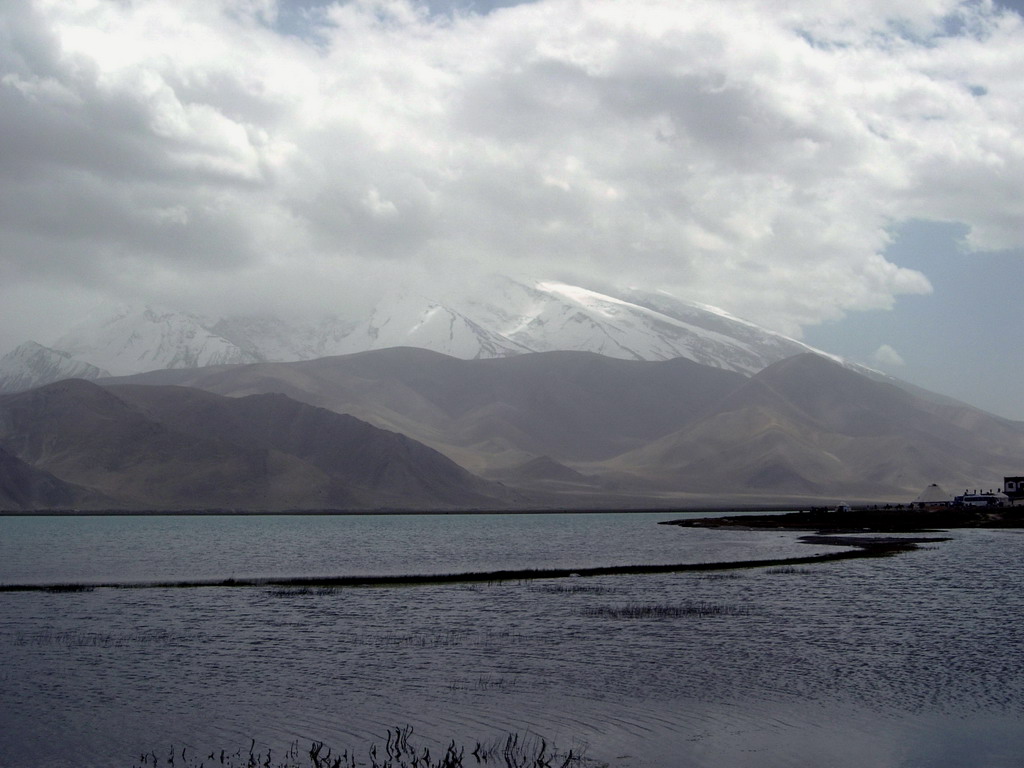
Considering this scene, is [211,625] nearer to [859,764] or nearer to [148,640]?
[148,640]

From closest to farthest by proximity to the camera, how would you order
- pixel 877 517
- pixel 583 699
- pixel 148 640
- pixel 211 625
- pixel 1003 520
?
pixel 583 699
pixel 148 640
pixel 211 625
pixel 1003 520
pixel 877 517

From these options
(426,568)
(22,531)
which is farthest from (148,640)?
(22,531)

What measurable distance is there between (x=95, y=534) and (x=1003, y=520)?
11591 centimetres

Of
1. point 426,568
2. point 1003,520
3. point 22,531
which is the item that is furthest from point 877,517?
point 22,531

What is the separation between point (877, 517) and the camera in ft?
513

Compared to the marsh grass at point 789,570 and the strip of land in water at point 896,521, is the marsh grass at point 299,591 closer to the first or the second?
the marsh grass at point 789,570

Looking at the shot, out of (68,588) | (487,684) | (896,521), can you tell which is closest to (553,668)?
(487,684)

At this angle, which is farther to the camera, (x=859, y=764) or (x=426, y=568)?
(x=426, y=568)

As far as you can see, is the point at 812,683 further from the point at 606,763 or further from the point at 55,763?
the point at 55,763

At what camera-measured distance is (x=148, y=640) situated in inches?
1836

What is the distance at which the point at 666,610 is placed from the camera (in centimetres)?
5453

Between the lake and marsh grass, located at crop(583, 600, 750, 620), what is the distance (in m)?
0.23

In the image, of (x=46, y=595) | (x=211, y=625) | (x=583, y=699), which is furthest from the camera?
(x=46, y=595)

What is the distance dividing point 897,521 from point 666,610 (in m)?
102
